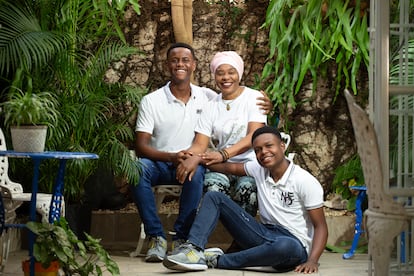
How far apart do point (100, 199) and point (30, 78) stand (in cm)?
133

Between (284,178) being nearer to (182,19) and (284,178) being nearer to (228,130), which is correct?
(228,130)

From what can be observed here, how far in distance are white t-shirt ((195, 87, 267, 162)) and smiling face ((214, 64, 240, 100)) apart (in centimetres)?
6

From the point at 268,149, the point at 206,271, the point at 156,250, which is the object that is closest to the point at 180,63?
the point at 268,149

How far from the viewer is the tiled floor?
4.91 metres

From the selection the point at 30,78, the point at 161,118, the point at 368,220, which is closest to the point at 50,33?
the point at 30,78

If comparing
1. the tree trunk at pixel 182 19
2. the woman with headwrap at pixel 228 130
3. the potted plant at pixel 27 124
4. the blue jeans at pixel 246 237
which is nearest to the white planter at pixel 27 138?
the potted plant at pixel 27 124

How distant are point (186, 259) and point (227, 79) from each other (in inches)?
51.6

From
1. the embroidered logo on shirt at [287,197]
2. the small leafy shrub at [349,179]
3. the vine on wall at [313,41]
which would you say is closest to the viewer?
the embroidered logo on shirt at [287,197]

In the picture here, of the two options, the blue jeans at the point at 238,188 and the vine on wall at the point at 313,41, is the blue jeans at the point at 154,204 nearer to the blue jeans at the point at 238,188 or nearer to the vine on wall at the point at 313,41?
the blue jeans at the point at 238,188

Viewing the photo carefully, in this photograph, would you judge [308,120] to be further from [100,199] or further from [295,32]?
[100,199]

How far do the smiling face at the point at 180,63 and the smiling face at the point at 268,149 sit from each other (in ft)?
3.00

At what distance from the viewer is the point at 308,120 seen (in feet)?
21.9

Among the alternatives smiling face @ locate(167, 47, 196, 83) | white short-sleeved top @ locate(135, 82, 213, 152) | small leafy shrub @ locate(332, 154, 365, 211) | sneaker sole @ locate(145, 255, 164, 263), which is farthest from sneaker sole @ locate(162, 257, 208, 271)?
small leafy shrub @ locate(332, 154, 365, 211)

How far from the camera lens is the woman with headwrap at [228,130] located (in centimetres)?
543
